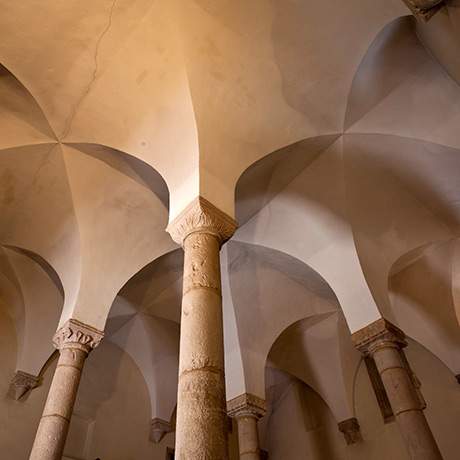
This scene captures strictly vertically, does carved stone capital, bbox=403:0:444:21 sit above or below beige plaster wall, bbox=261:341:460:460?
above

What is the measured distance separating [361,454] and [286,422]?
2.28 meters

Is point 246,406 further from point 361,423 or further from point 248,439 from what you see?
point 361,423

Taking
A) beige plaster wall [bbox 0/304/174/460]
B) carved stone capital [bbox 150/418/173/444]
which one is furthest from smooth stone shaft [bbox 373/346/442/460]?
beige plaster wall [bbox 0/304/174/460]

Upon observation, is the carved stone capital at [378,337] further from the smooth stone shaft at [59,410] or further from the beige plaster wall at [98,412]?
the beige plaster wall at [98,412]

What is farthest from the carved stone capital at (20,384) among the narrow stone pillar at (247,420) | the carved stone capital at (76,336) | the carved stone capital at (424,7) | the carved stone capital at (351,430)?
the carved stone capital at (424,7)

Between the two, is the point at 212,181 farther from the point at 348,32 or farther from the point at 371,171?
the point at 371,171

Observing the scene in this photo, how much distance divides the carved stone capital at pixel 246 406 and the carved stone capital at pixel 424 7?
6302 mm

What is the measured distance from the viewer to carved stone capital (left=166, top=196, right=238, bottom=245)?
4316 mm

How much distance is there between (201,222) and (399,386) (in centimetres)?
340

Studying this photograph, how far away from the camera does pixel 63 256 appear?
6.75 metres

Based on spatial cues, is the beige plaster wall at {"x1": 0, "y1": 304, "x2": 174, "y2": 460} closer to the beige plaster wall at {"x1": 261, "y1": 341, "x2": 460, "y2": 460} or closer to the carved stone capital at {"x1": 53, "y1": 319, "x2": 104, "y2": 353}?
the carved stone capital at {"x1": 53, "y1": 319, "x2": 104, "y2": 353}

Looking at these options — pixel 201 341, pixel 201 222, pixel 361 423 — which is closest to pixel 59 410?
pixel 201 341

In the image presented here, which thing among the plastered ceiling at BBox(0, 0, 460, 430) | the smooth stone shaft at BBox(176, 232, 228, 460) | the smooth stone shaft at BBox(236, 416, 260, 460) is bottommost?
the smooth stone shaft at BBox(176, 232, 228, 460)

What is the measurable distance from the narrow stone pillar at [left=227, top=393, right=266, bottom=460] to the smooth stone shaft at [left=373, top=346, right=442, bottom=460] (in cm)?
267
